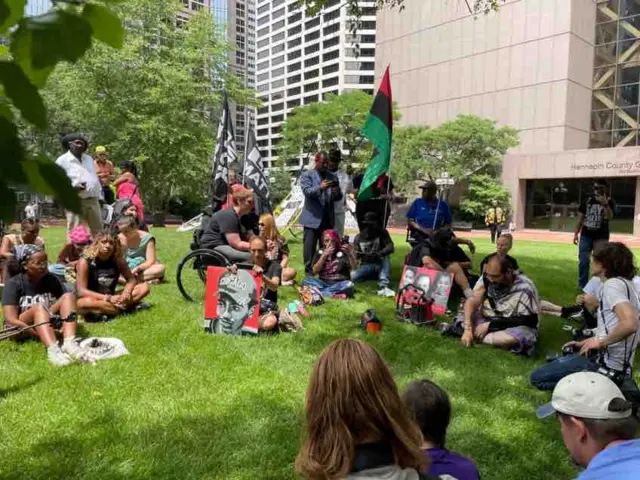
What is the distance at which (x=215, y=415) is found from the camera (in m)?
3.60

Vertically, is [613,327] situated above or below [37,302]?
above

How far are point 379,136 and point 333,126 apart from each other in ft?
111

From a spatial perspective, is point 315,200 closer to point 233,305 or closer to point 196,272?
point 196,272

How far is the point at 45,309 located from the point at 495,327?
4456 mm

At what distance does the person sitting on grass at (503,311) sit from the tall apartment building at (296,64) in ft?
244

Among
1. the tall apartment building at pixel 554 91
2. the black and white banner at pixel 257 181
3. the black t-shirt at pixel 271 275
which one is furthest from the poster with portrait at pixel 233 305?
the tall apartment building at pixel 554 91

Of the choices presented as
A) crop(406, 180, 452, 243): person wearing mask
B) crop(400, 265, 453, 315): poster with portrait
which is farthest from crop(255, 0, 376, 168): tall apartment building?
crop(400, 265, 453, 315): poster with portrait

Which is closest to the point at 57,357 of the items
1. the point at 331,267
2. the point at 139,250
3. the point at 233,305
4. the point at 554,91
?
the point at 233,305

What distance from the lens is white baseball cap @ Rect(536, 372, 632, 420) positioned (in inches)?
74.7

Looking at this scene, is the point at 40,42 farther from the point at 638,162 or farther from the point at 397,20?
the point at 397,20

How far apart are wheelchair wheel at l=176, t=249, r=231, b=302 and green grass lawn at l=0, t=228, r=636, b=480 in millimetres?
846

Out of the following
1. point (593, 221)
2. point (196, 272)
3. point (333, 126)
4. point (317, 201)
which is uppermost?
point (333, 126)

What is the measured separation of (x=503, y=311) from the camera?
18.0ft

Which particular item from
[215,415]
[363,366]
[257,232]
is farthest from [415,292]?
[363,366]
